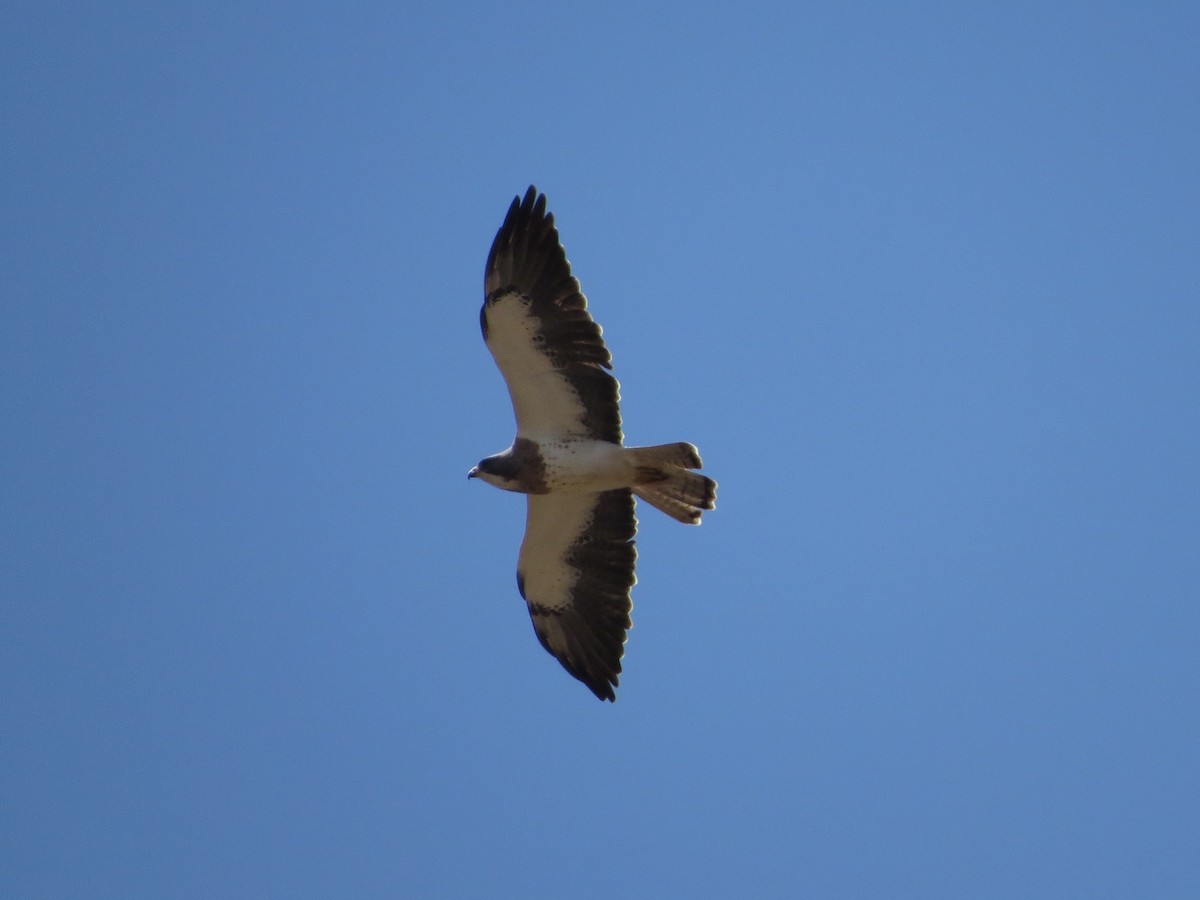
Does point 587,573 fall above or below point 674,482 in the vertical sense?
below

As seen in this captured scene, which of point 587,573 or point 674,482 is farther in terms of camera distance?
point 587,573

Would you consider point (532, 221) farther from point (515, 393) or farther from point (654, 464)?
Result: point (654, 464)

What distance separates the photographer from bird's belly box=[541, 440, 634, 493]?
1133cm

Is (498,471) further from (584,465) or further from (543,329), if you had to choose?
(543,329)

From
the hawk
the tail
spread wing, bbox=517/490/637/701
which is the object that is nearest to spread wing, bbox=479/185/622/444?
the hawk

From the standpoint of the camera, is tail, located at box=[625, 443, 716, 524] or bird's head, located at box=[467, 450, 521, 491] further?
bird's head, located at box=[467, 450, 521, 491]

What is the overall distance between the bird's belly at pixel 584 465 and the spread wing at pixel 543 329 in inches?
5.6

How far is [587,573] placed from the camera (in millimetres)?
12055

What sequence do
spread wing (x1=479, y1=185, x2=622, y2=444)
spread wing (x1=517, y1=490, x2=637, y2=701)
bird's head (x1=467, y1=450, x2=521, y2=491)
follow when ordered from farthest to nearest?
spread wing (x1=517, y1=490, x2=637, y2=701)
bird's head (x1=467, y1=450, x2=521, y2=491)
spread wing (x1=479, y1=185, x2=622, y2=444)

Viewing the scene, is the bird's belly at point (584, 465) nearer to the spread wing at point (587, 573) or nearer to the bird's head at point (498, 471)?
the bird's head at point (498, 471)

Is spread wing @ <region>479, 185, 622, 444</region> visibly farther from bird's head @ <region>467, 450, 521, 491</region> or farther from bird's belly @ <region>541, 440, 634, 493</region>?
→ bird's head @ <region>467, 450, 521, 491</region>

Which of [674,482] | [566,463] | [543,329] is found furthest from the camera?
[674,482]

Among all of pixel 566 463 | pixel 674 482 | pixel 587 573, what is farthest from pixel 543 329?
pixel 587 573

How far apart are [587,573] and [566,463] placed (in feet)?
3.77
